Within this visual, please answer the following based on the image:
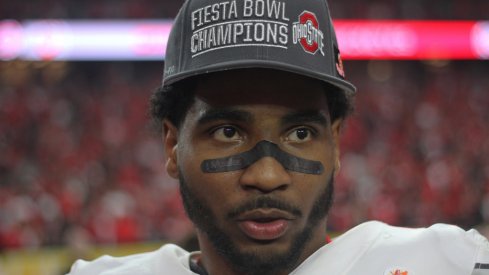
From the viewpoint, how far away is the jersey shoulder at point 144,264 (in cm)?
182

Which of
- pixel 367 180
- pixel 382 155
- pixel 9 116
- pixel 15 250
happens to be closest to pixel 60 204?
pixel 15 250

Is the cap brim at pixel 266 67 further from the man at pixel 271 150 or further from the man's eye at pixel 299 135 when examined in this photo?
the man's eye at pixel 299 135

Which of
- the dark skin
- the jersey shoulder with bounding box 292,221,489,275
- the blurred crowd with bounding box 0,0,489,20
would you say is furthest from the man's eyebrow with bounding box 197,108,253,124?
the blurred crowd with bounding box 0,0,489,20

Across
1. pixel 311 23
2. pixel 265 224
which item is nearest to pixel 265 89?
pixel 311 23

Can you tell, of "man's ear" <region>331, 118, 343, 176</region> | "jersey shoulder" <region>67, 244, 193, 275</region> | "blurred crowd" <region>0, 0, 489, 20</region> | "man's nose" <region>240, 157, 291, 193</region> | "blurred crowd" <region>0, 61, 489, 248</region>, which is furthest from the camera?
"blurred crowd" <region>0, 0, 489, 20</region>

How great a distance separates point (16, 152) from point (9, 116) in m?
1.10

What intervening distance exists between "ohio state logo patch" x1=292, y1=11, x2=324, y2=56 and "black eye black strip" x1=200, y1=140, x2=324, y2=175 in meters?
0.21

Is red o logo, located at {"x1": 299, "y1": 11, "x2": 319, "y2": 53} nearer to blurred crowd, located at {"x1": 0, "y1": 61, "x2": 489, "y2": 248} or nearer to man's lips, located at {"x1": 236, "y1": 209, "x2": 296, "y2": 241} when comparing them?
man's lips, located at {"x1": 236, "y1": 209, "x2": 296, "y2": 241}

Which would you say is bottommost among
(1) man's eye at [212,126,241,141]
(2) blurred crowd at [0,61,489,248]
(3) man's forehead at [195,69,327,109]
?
(1) man's eye at [212,126,241,141]

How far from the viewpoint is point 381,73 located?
1617cm

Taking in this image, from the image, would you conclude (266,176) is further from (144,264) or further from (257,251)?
(144,264)

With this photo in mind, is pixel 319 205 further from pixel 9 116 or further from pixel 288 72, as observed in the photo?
pixel 9 116

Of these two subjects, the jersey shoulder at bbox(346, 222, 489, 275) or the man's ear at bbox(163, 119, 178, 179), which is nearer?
the jersey shoulder at bbox(346, 222, 489, 275)

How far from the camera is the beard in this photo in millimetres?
1510
